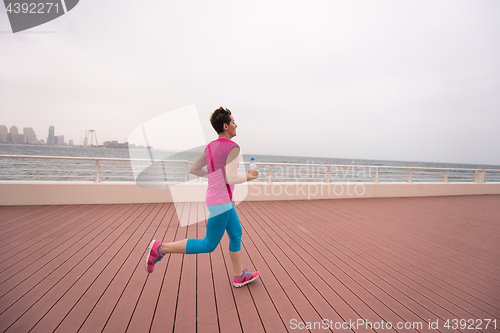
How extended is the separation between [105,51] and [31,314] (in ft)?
46.4

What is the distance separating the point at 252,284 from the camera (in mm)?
1781

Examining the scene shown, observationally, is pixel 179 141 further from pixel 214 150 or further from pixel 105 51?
pixel 105 51

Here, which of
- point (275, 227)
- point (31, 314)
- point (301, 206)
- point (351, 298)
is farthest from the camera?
point (301, 206)

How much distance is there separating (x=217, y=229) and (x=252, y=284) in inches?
28.7

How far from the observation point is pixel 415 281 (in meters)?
1.97

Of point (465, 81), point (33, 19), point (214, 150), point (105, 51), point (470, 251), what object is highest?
point (105, 51)

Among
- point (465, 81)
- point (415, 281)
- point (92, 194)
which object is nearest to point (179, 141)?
point (415, 281)

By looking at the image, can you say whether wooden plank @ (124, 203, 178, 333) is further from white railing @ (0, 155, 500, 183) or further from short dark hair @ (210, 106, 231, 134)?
short dark hair @ (210, 106, 231, 134)

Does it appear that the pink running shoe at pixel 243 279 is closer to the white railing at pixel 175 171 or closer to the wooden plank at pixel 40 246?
the white railing at pixel 175 171

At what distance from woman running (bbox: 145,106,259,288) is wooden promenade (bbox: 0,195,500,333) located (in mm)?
410

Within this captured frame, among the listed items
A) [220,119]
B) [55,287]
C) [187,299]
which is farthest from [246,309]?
[55,287]

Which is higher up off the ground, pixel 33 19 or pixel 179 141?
pixel 33 19

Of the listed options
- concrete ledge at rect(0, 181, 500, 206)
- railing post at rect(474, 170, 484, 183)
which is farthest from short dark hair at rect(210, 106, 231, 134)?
railing post at rect(474, 170, 484, 183)

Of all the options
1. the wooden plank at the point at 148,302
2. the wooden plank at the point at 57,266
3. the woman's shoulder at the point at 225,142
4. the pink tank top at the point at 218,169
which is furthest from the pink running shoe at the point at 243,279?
the wooden plank at the point at 57,266
